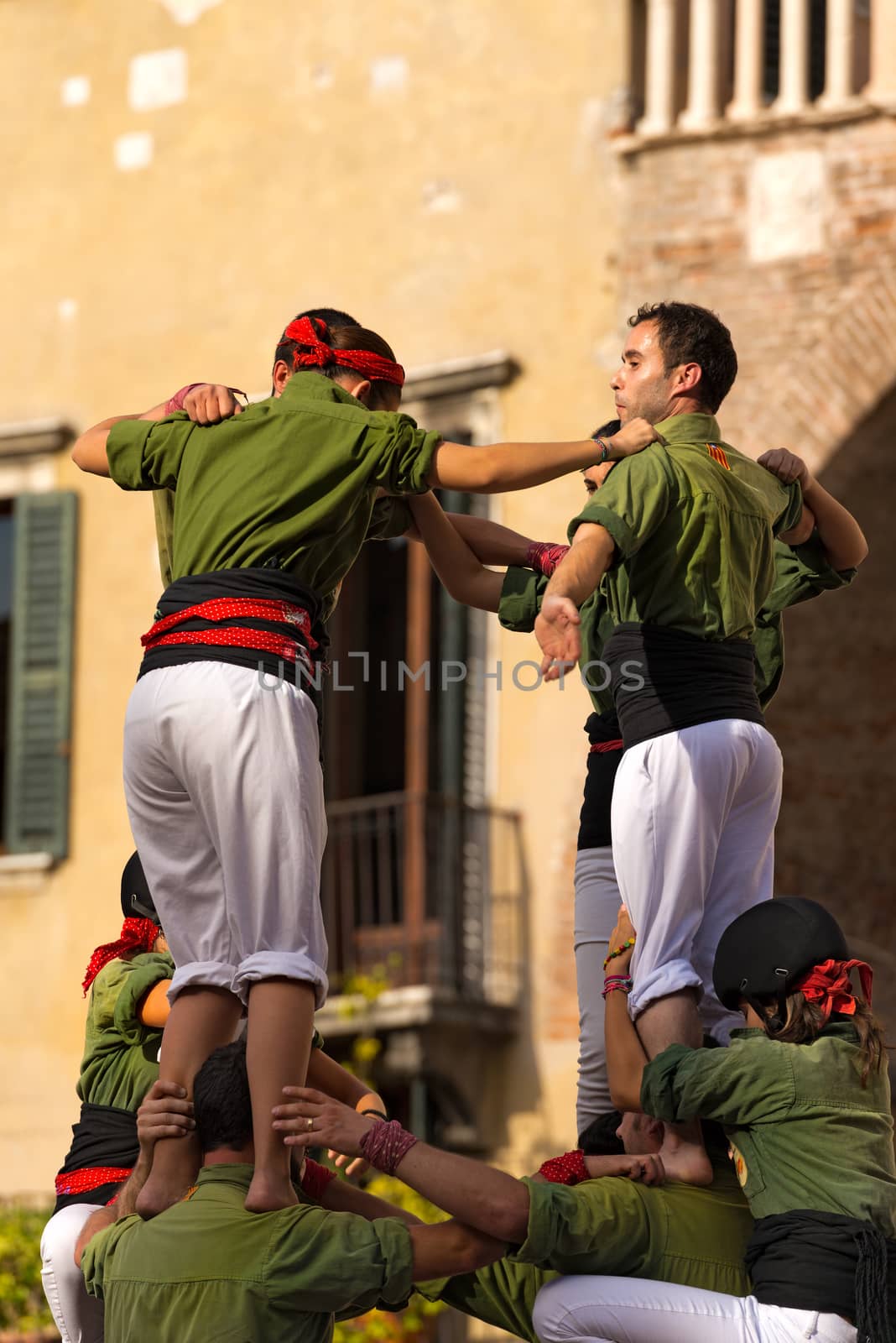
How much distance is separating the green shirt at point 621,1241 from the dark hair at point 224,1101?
21.4 inches

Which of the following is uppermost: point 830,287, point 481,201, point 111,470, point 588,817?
point 481,201

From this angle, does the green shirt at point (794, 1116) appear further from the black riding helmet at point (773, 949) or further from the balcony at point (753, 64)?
the balcony at point (753, 64)

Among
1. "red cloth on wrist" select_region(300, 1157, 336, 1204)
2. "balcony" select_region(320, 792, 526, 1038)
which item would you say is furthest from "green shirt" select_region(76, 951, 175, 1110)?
"balcony" select_region(320, 792, 526, 1038)

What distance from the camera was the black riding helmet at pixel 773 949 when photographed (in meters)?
4.82

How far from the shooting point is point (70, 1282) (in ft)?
17.7

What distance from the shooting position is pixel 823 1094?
4.71 m

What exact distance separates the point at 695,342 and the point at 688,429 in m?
0.21

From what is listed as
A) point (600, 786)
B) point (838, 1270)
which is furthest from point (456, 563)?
point (838, 1270)

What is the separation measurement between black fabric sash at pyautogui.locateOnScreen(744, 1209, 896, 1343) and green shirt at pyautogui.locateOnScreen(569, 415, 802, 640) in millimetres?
1334

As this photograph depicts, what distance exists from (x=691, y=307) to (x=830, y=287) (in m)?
5.78

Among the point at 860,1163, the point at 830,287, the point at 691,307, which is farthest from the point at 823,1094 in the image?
the point at 830,287

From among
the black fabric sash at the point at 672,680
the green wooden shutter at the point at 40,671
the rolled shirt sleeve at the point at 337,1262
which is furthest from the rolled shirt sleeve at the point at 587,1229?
the green wooden shutter at the point at 40,671

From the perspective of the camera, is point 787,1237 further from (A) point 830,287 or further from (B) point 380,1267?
(A) point 830,287

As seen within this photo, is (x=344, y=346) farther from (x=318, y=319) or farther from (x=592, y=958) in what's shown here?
(x=592, y=958)
